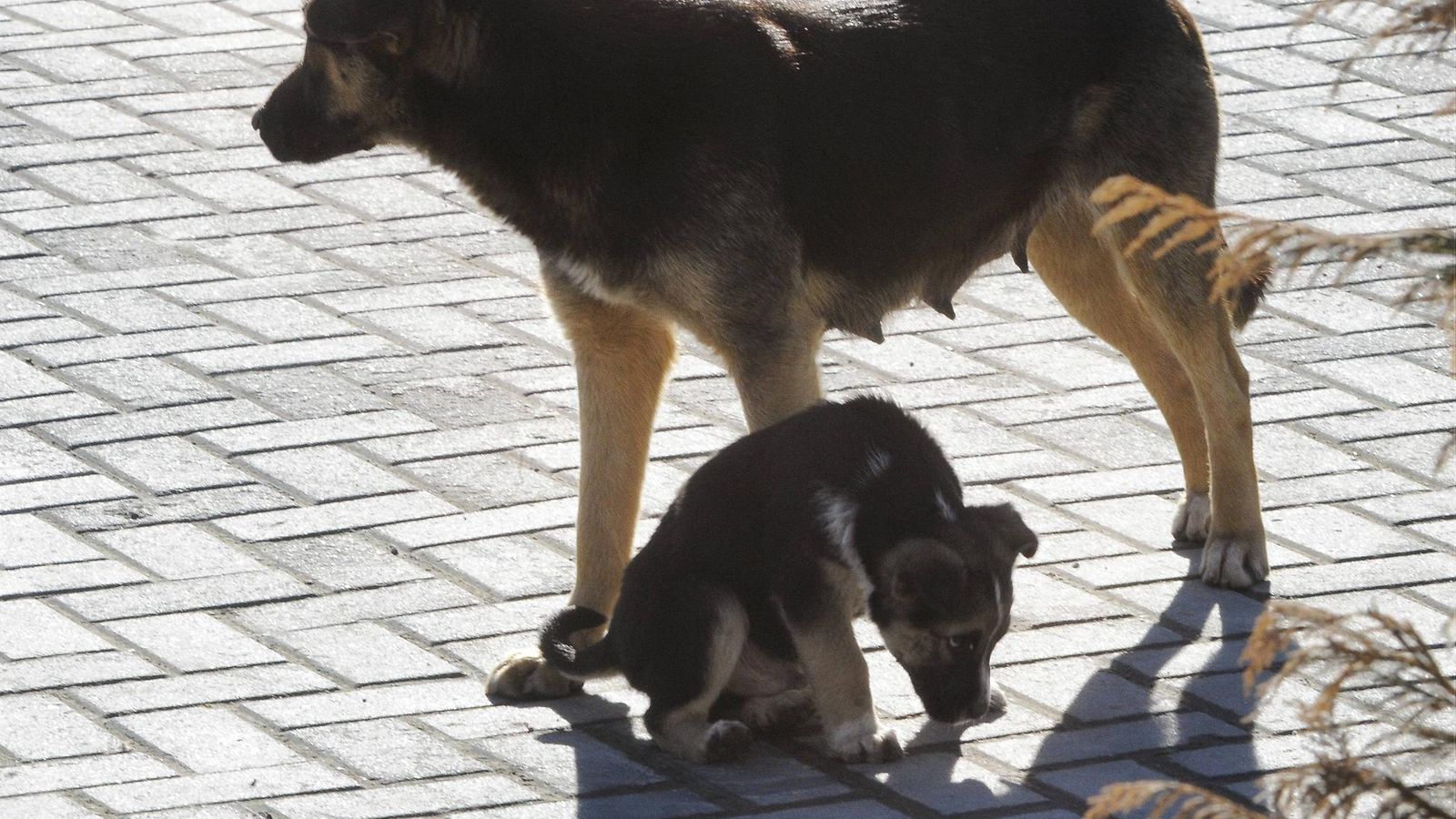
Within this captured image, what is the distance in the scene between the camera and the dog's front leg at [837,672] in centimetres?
475

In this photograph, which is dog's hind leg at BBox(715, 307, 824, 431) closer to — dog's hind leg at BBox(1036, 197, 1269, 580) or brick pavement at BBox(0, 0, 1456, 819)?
brick pavement at BBox(0, 0, 1456, 819)

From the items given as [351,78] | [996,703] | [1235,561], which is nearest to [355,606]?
[351,78]

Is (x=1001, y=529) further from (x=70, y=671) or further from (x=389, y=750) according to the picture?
(x=70, y=671)

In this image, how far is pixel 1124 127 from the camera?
5.97 metres

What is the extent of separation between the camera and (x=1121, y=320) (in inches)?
257

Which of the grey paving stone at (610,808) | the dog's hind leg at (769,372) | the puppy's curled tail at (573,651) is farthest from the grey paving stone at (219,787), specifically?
the dog's hind leg at (769,372)

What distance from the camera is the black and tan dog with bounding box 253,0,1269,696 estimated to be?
17.4 feet

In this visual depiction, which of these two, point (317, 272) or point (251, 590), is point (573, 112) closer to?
point (251, 590)

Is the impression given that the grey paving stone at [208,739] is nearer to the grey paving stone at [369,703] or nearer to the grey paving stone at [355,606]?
the grey paving stone at [369,703]

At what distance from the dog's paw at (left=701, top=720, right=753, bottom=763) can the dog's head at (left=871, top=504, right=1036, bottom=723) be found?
412 millimetres

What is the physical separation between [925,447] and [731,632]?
0.64 meters

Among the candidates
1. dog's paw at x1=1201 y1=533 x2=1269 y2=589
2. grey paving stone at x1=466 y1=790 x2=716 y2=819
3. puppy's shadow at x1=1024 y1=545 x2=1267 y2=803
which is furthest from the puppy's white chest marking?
dog's paw at x1=1201 y1=533 x2=1269 y2=589

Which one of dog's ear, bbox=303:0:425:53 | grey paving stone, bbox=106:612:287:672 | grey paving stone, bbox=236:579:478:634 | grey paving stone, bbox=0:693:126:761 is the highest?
dog's ear, bbox=303:0:425:53

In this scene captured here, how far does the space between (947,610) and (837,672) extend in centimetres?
30
